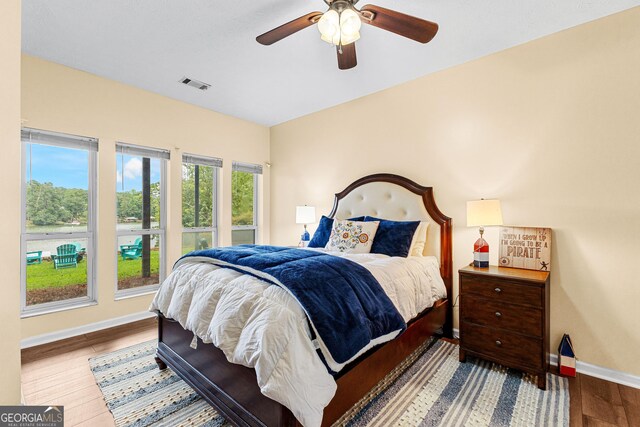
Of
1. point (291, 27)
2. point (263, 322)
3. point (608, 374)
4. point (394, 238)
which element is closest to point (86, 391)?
point (263, 322)

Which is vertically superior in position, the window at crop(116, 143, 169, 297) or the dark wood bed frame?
the window at crop(116, 143, 169, 297)

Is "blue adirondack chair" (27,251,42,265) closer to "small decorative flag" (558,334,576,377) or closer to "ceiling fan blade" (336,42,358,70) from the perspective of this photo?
"ceiling fan blade" (336,42,358,70)

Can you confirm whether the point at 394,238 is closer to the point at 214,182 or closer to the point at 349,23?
the point at 349,23

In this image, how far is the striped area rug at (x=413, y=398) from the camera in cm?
175

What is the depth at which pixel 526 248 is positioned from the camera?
2488 millimetres

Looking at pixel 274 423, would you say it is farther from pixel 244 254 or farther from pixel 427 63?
pixel 427 63

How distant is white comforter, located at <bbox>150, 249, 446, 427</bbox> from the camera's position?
135 cm

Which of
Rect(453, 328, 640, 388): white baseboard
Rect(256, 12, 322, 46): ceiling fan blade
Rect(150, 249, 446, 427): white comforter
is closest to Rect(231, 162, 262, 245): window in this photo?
Rect(150, 249, 446, 427): white comforter

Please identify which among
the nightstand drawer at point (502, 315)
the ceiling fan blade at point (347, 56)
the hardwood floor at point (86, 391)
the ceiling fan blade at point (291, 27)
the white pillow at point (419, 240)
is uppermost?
the ceiling fan blade at point (291, 27)

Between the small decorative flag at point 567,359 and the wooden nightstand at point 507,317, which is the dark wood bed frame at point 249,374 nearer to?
the wooden nightstand at point 507,317

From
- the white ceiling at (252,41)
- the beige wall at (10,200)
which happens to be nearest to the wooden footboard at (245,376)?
the beige wall at (10,200)

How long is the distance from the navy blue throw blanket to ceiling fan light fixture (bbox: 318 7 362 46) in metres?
1.42

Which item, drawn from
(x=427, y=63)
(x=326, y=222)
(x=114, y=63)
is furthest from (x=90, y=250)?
(x=427, y=63)

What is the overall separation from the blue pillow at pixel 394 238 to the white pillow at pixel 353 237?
0.06 m
